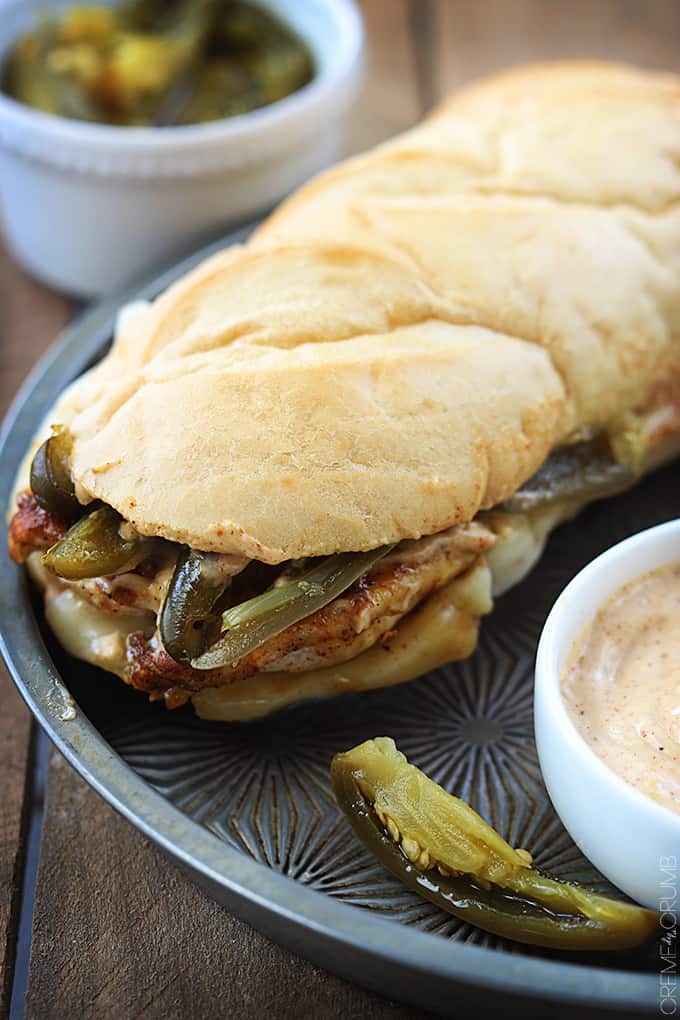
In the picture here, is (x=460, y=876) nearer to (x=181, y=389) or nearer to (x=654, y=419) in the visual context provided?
(x=181, y=389)

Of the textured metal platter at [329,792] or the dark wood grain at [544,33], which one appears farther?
the dark wood grain at [544,33]

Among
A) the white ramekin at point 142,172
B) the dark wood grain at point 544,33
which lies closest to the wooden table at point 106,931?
the white ramekin at point 142,172

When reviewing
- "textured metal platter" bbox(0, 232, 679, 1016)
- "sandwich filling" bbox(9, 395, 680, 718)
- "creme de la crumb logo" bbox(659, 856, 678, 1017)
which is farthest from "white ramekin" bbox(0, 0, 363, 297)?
"creme de la crumb logo" bbox(659, 856, 678, 1017)

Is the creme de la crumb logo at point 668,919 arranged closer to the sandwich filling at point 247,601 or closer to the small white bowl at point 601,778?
the small white bowl at point 601,778

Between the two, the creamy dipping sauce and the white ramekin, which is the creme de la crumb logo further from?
the white ramekin

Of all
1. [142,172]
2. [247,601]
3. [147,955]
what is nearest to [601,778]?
[247,601]

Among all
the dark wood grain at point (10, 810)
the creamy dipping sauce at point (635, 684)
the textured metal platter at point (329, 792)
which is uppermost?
the creamy dipping sauce at point (635, 684)

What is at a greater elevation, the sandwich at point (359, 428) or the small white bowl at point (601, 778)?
the sandwich at point (359, 428)
